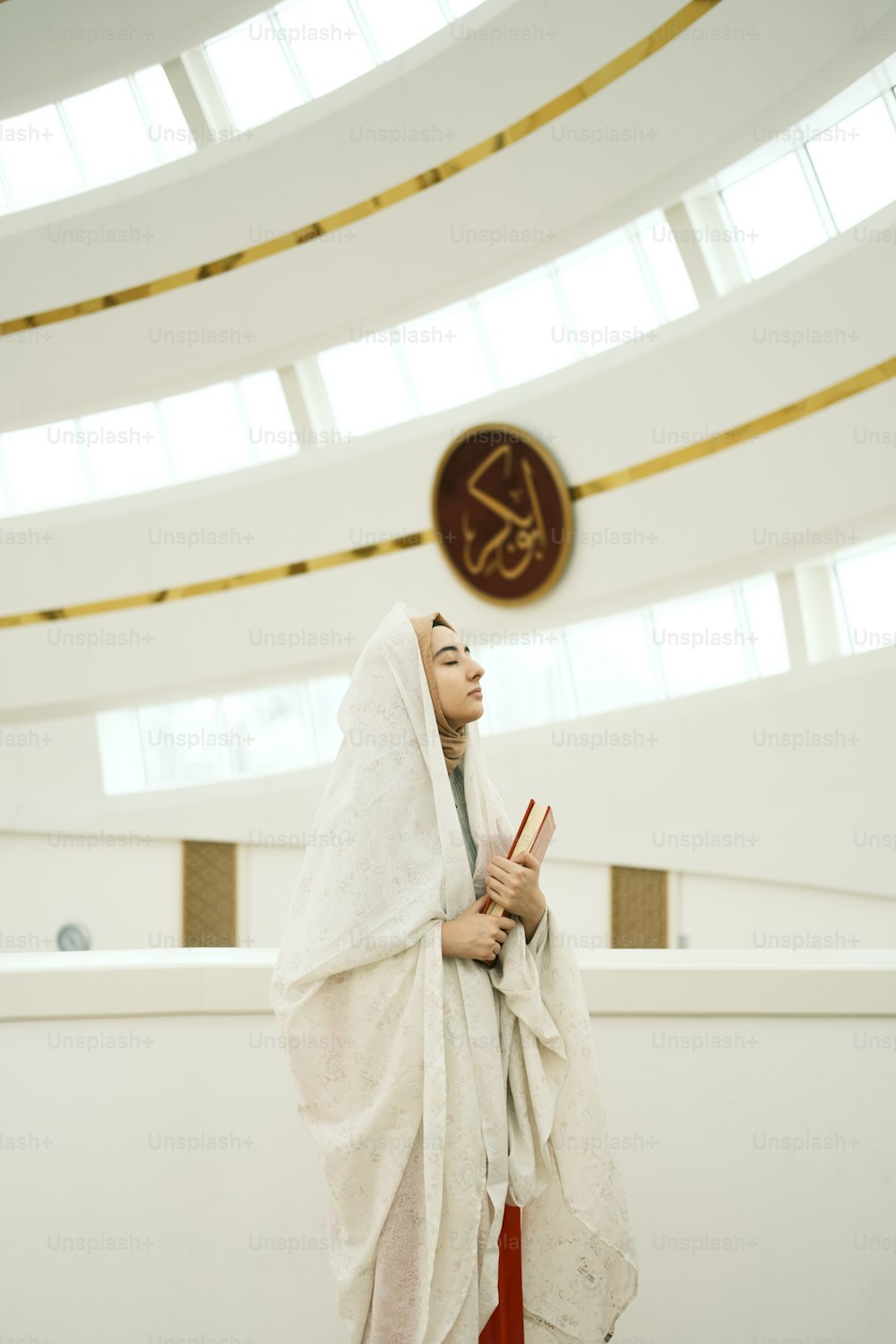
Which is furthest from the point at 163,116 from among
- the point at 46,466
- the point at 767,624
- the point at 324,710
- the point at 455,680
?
the point at 455,680

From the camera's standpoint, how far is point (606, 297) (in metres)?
8.62

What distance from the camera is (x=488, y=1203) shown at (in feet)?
6.33

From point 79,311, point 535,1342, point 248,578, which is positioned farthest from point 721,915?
point 79,311

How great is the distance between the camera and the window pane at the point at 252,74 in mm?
8797

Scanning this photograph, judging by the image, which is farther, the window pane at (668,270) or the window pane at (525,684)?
the window pane at (525,684)

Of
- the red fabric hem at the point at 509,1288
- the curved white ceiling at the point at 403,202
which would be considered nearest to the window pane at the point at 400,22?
the curved white ceiling at the point at 403,202

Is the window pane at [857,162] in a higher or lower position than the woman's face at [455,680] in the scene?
higher

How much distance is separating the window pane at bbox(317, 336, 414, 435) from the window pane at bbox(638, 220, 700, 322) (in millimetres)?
2340

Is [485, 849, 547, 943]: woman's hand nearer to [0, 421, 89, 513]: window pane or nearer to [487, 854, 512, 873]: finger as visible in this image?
[487, 854, 512, 873]: finger

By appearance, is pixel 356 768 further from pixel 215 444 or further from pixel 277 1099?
pixel 215 444

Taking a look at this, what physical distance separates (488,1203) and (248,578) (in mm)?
8252

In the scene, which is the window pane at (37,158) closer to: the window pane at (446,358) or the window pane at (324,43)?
the window pane at (324,43)

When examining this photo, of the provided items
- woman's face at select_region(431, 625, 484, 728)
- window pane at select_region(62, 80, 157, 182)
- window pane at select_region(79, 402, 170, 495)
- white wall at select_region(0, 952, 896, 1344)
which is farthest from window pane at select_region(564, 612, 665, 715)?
woman's face at select_region(431, 625, 484, 728)

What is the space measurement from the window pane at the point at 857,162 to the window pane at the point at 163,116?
5.02 m
